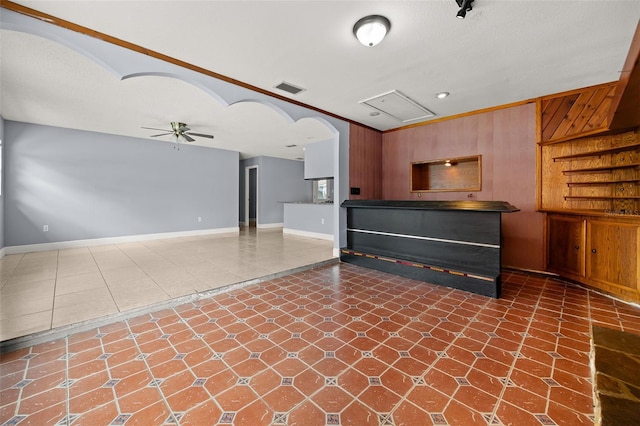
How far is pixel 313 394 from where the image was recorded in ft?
5.12

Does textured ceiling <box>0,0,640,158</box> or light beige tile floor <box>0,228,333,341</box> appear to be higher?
textured ceiling <box>0,0,640,158</box>

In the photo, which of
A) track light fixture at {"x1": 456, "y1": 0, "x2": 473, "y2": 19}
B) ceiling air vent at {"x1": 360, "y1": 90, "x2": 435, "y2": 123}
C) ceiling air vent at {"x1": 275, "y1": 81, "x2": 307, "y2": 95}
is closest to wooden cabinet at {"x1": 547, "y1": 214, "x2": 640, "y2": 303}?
ceiling air vent at {"x1": 360, "y1": 90, "x2": 435, "y2": 123}

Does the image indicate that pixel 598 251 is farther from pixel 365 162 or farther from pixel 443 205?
pixel 365 162

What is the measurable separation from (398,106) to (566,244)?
3135 mm

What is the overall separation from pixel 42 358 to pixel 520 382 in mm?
3399

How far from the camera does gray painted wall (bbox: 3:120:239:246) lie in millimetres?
5258

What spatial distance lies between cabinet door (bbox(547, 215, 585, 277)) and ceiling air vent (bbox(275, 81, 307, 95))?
4.13m

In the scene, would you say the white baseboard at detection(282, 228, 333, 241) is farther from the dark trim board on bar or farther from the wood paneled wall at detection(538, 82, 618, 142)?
the wood paneled wall at detection(538, 82, 618, 142)

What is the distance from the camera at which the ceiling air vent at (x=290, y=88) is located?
343 centimetres

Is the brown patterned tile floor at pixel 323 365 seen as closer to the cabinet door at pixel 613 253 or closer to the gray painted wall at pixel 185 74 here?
the cabinet door at pixel 613 253

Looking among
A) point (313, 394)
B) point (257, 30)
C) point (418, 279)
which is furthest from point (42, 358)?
point (418, 279)

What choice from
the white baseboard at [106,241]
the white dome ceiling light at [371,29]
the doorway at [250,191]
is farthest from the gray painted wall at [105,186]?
the white dome ceiling light at [371,29]

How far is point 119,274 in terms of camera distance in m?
3.79

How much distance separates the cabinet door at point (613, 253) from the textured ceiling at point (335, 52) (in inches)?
73.0
